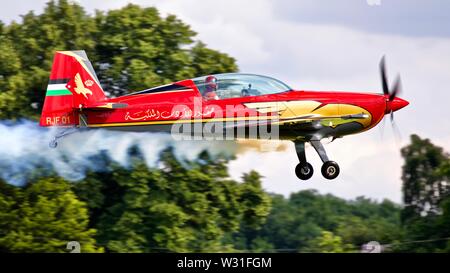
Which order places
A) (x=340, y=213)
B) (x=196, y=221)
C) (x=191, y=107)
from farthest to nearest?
(x=340, y=213) → (x=196, y=221) → (x=191, y=107)

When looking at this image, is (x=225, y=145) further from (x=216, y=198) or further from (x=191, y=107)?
(x=216, y=198)

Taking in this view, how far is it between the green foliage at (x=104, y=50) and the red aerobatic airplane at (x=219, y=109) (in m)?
14.8

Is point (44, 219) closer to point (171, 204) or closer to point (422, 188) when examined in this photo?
point (171, 204)

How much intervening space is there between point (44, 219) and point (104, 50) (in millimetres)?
8025

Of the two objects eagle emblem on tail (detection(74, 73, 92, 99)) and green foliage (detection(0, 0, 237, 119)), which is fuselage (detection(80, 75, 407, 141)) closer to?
eagle emblem on tail (detection(74, 73, 92, 99))

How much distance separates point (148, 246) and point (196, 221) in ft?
6.78

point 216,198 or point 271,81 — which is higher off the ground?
point 271,81

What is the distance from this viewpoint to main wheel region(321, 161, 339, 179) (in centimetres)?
2244

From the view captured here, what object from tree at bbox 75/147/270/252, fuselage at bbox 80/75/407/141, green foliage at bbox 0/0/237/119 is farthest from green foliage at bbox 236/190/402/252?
fuselage at bbox 80/75/407/141

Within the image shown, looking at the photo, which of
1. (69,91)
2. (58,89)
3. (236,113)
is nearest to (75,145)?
(58,89)

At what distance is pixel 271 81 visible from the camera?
2200 cm

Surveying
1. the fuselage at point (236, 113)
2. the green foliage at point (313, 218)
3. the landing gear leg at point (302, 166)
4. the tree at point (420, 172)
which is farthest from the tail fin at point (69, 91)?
the green foliage at point (313, 218)
